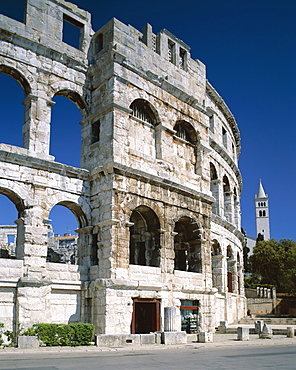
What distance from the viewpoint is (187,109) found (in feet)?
73.5

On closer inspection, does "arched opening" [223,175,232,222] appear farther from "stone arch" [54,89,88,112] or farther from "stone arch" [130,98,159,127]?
"stone arch" [54,89,88,112]

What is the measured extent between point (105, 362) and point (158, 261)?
29.2 ft

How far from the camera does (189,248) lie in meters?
21.8

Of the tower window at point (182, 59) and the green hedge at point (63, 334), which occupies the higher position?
the tower window at point (182, 59)

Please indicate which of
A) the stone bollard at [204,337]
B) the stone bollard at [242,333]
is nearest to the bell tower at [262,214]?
the stone bollard at [242,333]

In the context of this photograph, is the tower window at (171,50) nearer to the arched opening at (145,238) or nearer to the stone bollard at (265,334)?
the arched opening at (145,238)

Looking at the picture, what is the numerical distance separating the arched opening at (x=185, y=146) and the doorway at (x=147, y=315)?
21.7 feet

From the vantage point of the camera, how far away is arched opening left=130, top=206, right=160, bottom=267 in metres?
19.3

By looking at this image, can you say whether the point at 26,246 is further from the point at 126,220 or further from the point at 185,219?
the point at 185,219

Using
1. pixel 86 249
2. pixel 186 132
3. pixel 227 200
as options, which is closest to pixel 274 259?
pixel 227 200

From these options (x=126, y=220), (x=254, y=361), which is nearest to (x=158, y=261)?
(x=126, y=220)

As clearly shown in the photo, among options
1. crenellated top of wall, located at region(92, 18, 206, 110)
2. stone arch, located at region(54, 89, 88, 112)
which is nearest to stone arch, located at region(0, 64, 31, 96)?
stone arch, located at region(54, 89, 88, 112)

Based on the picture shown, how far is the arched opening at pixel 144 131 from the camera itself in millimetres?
19406

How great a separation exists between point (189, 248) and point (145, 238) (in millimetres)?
2919
